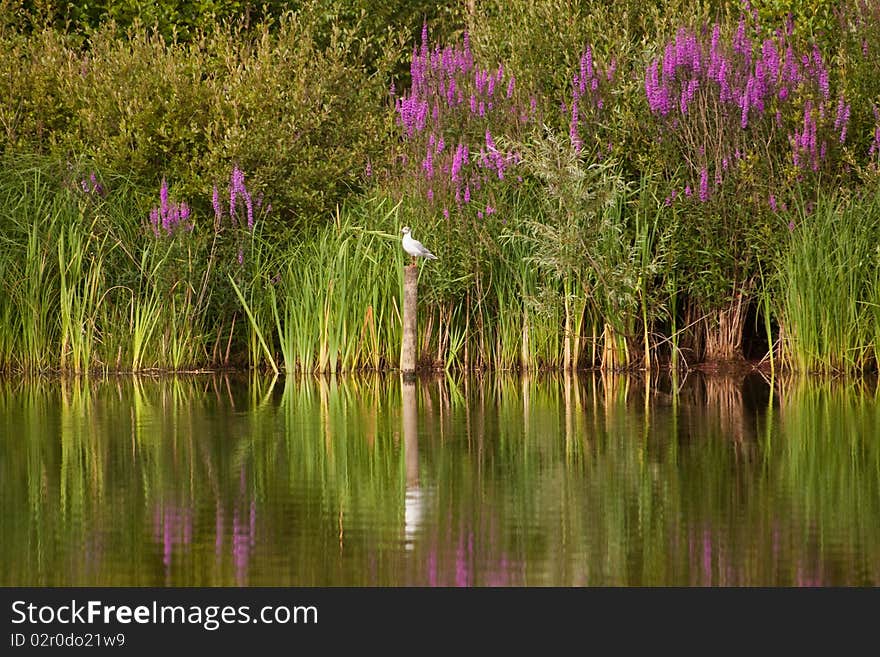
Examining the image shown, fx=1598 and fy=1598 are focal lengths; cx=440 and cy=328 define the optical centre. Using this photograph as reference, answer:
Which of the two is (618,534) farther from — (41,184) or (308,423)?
(41,184)

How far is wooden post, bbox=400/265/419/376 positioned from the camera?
52.1 ft

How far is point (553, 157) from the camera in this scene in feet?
54.0

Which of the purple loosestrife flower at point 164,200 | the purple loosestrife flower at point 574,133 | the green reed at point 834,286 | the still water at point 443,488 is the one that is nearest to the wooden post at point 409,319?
the still water at point 443,488

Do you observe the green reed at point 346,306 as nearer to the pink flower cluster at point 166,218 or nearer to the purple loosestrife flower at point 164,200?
the pink flower cluster at point 166,218

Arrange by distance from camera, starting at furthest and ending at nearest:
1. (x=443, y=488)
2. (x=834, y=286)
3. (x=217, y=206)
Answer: (x=217, y=206)
(x=834, y=286)
(x=443, y=488)

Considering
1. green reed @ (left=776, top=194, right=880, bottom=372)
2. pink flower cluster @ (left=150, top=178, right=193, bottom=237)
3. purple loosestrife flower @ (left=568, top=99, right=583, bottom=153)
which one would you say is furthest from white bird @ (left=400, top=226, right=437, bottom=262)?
green reed @ (left=776, top=194, right=880, bottom=372)

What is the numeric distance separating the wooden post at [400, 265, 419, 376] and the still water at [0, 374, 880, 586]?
143cm

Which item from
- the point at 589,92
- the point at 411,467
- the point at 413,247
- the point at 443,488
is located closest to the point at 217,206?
the point at 413,247

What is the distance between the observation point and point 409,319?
16.0 meters

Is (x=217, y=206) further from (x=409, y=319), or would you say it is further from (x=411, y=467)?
(x=411, y=467)

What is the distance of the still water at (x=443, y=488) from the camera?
700cm

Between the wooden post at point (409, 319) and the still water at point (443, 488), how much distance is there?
1434 millimetres

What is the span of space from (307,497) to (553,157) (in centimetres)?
825

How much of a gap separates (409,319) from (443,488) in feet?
22.9
